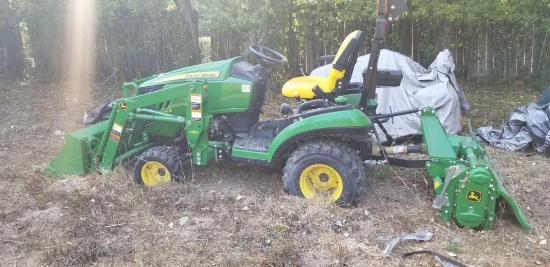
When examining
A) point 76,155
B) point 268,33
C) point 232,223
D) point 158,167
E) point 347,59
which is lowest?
point 232,223

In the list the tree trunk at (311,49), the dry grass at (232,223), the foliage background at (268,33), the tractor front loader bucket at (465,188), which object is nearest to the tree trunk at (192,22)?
the foliage background at (268,33)

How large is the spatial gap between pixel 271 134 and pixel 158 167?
110 centimetres

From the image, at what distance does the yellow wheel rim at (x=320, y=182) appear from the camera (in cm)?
444

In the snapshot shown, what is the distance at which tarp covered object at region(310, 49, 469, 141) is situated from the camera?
6703 millimetres

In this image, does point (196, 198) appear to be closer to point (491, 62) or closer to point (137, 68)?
point (137, 68)

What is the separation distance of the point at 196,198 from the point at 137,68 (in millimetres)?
6630

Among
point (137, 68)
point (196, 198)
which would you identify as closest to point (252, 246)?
point (196, 198)

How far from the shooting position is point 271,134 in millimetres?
5000

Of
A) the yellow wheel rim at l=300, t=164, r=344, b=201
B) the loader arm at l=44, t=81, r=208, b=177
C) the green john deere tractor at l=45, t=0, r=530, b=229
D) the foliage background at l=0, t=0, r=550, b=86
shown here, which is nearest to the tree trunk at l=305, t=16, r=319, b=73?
the foliage background at l=0, t=0, r=550, b=86

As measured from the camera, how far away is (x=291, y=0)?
940 centimetres

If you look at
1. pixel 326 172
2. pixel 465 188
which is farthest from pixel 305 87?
pixel 465 188

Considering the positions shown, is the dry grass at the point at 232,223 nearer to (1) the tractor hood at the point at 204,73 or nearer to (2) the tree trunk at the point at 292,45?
(1) the tractor hood at the point at 204,73

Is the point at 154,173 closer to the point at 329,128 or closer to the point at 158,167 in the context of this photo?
the point at 158,167

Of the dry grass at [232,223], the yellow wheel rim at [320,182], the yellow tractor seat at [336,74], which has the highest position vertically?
the yellow tractor seat at [336,74]
